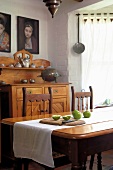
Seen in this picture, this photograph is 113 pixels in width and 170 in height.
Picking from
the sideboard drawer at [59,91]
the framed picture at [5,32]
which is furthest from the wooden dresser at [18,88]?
the framed picture at [5,32]

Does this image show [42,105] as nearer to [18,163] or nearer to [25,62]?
[25,62]

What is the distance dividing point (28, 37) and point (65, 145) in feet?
9.13

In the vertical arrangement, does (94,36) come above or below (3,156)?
above

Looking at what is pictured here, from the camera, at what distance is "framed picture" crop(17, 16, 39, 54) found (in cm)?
403

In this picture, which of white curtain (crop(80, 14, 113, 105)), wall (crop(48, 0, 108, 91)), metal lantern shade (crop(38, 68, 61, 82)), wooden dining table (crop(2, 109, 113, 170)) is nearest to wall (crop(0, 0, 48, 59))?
wall (crop(48, 0, 108, 91))

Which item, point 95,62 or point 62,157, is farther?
point 95,62

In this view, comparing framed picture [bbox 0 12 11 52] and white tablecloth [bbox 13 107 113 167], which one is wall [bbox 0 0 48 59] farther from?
white tablecloth [bbox 13 107 113 167]

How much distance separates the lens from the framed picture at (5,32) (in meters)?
3.79

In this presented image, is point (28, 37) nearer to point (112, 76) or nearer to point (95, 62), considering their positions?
point (95, 62)

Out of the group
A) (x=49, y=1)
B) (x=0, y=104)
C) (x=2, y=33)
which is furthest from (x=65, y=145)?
(x=2, y=33)

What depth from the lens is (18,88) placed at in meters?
3.29

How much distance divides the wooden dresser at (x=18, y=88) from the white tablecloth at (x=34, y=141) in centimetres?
131

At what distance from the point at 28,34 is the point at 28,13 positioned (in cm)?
36

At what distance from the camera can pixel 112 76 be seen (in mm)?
4305
